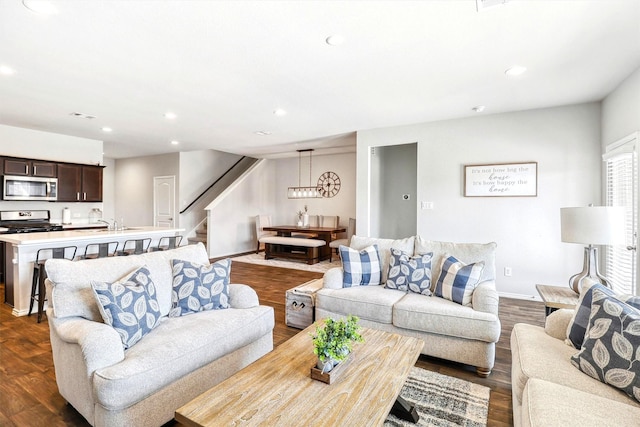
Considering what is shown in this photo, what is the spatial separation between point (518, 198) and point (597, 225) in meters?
2.20

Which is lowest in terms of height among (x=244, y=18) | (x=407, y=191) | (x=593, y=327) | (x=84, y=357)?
(x=84, y=357)

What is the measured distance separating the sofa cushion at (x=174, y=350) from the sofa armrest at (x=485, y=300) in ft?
5.39

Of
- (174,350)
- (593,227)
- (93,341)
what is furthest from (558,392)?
(93,341)

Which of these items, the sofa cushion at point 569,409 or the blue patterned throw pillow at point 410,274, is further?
the blue patterned throw pillow at point 410,274

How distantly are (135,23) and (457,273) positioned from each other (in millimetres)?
3137

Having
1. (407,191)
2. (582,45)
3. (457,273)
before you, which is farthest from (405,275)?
(407,191)

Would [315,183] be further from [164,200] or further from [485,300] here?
[485,300]

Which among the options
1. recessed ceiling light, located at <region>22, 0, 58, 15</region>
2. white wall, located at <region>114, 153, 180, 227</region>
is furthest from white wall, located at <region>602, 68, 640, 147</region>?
white wall, located at <region>114, 153, 180, 227</region>

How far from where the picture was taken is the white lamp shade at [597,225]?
2.30 meters

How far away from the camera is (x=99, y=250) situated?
14.1 feet

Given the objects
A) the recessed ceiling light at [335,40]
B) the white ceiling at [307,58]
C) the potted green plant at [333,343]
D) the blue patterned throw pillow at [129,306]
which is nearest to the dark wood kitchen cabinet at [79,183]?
the white ceiling at [307,58]

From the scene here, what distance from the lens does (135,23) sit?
2248 mm

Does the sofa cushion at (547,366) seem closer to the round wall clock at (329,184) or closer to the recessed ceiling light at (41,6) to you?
the recessed ceiling light at (41,6)

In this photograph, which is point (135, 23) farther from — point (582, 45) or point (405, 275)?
point (582, 45)
